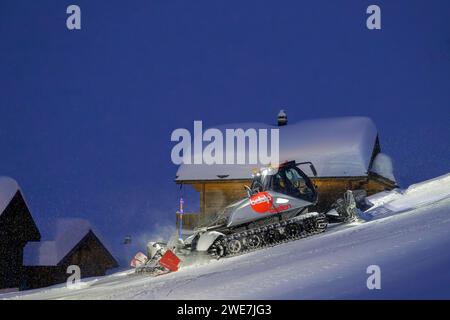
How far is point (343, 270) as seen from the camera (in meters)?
7.16

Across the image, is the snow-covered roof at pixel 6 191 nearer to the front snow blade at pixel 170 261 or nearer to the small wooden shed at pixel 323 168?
the small wooden shed at pixel 323 168

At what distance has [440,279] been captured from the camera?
5.41 metres

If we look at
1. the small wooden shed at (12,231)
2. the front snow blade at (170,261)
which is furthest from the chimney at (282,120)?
the front snow blade at (170,261)

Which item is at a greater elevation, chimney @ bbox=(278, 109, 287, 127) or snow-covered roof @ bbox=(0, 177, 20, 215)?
chimney @ bbox=(278, 109, 287, 127)

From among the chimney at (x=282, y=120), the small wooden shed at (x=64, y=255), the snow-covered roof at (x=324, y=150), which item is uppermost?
the chimney at (x=282, y=120)

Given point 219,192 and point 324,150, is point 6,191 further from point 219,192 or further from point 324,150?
point 324,150

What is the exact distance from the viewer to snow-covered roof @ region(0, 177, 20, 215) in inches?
1040

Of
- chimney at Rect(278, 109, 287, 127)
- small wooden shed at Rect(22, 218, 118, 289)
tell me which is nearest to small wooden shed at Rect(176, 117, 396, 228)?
chimney at Rect(278, 109, 287, 127)

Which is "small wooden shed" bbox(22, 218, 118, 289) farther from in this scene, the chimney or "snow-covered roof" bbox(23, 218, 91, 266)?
the chimney

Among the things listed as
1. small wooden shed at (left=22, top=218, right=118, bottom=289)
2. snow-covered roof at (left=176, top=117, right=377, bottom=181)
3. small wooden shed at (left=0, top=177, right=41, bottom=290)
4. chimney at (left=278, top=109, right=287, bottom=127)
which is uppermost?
chimney at (left=278, top=109, right=287, bottom=127)

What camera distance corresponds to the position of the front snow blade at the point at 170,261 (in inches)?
497

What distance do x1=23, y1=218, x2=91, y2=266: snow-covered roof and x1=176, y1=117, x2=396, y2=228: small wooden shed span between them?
9.46 m

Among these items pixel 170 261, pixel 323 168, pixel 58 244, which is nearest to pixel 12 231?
pixel 58 244
